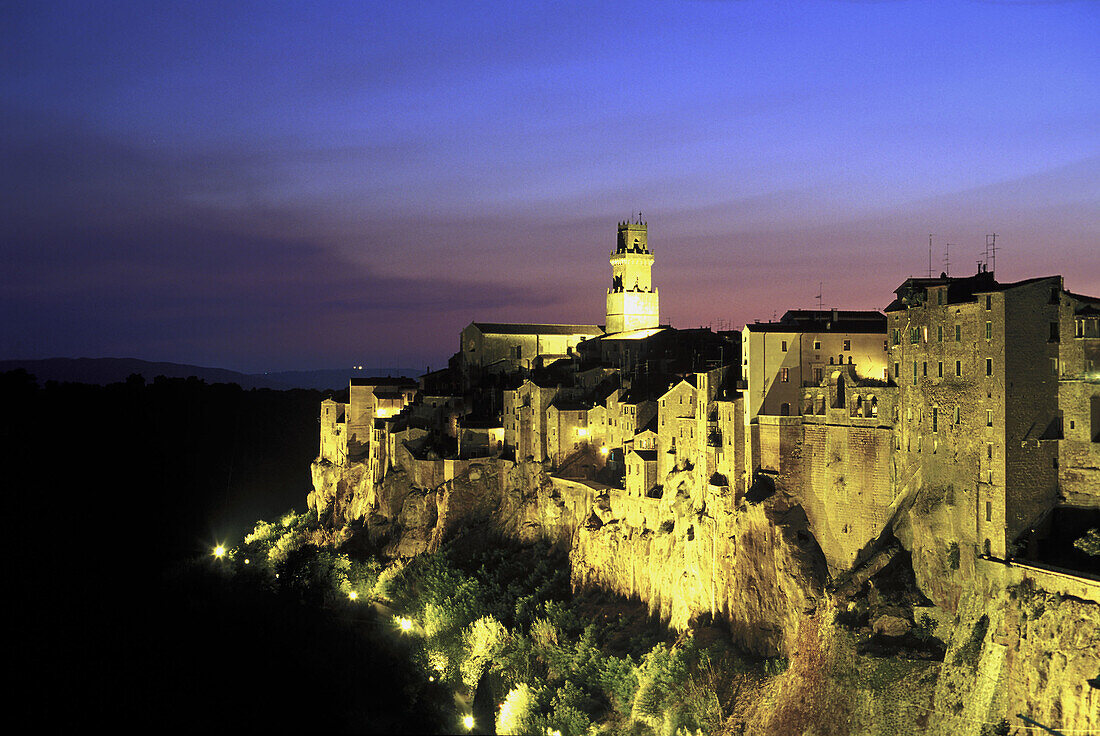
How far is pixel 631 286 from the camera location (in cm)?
8931

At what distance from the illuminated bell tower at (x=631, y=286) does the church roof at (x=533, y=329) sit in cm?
270

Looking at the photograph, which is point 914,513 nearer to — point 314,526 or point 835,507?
point 835,507

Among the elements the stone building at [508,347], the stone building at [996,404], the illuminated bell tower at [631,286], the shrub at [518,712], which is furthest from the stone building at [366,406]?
the stone building at [996,404]

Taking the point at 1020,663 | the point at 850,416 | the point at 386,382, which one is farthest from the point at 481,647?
the point at 386,382

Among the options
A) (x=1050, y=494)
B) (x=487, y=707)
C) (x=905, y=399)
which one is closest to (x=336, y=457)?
(x=487, y=707)

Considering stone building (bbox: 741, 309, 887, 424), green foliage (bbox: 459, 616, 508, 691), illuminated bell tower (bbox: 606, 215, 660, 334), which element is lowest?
green foliage (bbox: 459, 616, 508, 691)

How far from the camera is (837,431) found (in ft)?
134

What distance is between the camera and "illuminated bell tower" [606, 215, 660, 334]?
88188 millimetres

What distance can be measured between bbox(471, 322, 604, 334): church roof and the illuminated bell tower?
8.86 ft

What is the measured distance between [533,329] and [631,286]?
1201 cm

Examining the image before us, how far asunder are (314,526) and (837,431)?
2121 inches

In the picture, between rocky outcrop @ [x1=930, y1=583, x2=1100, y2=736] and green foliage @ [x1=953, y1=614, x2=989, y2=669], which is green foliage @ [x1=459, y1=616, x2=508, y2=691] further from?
green foliage @ [x1=953, y1=614, x2=989, y2=669]

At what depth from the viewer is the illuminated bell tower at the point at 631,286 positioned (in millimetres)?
88188

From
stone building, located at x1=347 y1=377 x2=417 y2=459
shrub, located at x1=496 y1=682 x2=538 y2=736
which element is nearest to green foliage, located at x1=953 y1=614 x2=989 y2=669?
shrub, located at x1=496 y1=682 x2=538 y2=736
